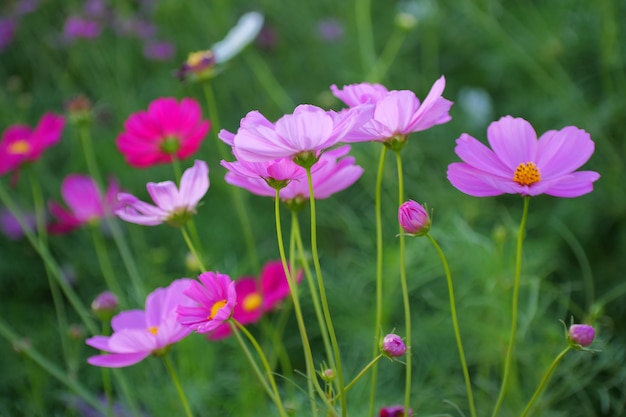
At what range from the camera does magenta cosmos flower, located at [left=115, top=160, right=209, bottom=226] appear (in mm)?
521

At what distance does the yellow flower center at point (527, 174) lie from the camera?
1.54 feet

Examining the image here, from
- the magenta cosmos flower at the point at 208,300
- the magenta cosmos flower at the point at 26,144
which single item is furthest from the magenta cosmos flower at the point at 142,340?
the magenta cosmos flower at the point at 26,144

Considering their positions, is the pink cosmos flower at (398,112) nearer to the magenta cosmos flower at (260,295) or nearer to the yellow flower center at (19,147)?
the magenta cosmos flower at (260,295)

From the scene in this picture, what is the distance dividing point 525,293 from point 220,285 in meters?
0.77

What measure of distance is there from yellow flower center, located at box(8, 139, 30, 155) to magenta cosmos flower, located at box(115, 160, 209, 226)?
392mm

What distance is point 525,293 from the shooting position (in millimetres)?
1111

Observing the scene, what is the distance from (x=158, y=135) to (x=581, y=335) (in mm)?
440

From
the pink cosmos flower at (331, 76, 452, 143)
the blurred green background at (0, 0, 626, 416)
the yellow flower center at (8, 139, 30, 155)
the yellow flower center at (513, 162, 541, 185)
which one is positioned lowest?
the blurred green background at (0, 0, 626, 416)

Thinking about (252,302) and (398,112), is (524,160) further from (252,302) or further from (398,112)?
(252,302)

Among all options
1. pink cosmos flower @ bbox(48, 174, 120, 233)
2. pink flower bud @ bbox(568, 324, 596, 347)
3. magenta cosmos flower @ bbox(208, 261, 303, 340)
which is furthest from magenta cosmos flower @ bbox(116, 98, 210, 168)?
pink flower bud @ bbox(568, 324, 596, 347)

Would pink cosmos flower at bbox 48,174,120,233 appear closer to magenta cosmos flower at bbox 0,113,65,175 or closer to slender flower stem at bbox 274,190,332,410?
magenta cosmos flower at bbox 0,113,65,175

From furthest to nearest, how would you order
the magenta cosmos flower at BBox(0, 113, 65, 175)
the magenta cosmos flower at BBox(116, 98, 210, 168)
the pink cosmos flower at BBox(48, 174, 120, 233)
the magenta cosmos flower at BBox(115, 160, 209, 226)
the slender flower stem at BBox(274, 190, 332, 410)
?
the pink cosmos flower at BBox(48, 174, 120, 233) → the magenta cosmos flower at BBox(0, 113, 65, 175) → the magenta cosmos flower at BBox(116, 98, 210, 168) → the magenta cosmos flower at BBox(115, 160, 209, 226) → the slender flower stem at BBox(274, 190, 332, 410)

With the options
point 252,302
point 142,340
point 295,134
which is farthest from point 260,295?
point 295,134

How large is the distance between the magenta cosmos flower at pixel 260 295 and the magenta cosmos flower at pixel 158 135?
0.16 metres
